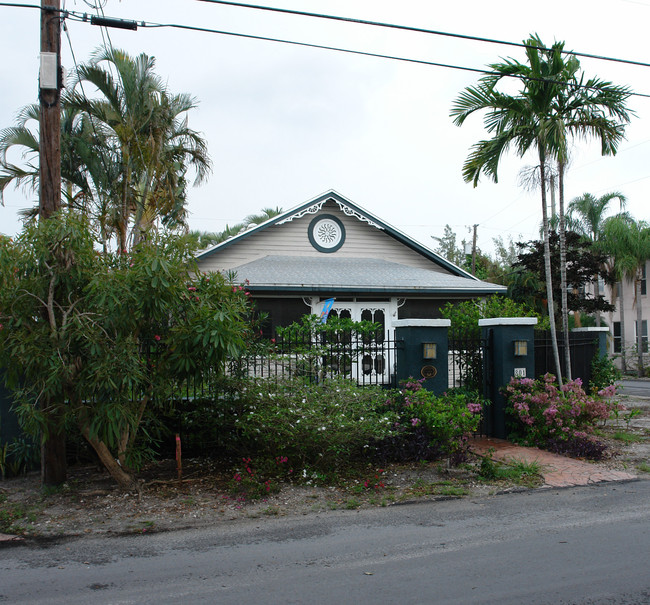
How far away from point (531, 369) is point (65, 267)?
745cm

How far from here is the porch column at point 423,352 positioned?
927 centimetres

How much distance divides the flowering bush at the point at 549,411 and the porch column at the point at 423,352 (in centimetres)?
131

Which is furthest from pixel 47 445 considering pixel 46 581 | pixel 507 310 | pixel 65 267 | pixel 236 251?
pixel 236 251

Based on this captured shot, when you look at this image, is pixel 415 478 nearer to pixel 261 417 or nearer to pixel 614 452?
pixel 261 417

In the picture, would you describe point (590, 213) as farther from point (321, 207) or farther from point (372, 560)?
point (372, 560)

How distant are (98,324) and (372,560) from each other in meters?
3.84

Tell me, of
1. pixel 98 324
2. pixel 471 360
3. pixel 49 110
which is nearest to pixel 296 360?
pixel 98 324

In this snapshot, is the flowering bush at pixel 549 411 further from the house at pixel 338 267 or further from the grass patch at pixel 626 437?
the house at pixel 338 267

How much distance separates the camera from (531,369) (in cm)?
1022

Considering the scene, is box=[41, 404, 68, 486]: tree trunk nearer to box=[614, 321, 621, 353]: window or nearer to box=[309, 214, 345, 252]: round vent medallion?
box=[309, 214, 345, 252]: round vent medallion

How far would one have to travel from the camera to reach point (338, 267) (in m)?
16.3

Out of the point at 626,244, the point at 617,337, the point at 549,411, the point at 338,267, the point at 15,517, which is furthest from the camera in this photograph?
the point at 617,337

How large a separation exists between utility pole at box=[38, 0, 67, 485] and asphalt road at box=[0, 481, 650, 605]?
1833 millimetres

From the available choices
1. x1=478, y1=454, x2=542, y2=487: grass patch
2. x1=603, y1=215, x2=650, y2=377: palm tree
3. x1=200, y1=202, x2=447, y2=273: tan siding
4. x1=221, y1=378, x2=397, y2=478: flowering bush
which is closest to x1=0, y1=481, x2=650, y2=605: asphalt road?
x1=478, y1=454, x2=542, y2=487: grass patch
